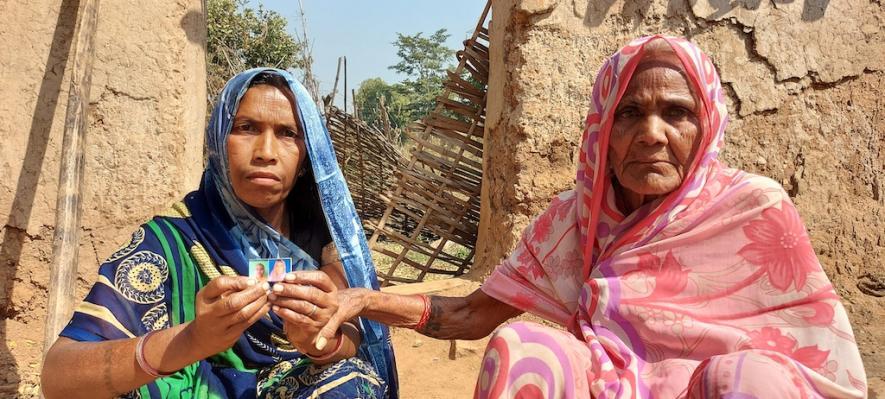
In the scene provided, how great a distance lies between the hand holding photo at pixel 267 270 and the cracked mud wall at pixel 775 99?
8.79 ft

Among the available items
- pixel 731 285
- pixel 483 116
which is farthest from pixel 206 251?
pixel 483 116

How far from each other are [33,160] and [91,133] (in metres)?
0.33

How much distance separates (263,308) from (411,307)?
2.19ft

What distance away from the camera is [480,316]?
2348 mm

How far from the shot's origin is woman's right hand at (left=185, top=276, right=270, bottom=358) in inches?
63.4

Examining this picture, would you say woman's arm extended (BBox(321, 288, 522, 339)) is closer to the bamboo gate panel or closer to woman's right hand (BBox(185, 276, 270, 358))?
woman's right hand (BBox(185, 276, 270, 358))

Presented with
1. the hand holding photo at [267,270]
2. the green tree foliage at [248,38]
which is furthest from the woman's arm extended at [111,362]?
the green tree foliage at [248,38]

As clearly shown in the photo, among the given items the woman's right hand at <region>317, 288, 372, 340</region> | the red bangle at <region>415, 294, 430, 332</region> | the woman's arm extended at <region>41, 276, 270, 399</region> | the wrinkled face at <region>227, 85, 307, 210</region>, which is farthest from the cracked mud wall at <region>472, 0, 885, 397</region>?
the woman's arm extended at <region>41, 276, 270, 399</region>

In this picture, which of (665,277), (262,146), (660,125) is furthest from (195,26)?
(665,277)

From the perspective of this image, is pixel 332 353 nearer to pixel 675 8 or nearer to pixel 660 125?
pixel 660 125

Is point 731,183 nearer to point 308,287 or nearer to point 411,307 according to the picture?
point 411,307

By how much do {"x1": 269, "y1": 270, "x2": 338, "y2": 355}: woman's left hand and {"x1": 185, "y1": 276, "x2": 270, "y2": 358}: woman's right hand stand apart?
0.17ft

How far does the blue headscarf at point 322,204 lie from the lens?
2.08 m

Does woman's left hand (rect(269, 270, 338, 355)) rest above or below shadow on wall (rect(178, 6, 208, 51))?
below
